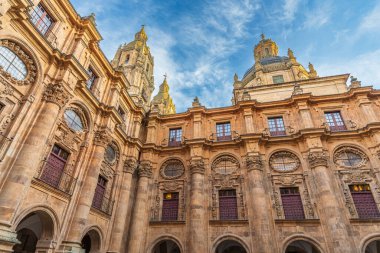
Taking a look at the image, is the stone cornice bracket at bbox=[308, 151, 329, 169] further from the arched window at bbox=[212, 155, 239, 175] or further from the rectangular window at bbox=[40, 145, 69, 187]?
the rectangular window at bbox=[40, 145, 69, 187]

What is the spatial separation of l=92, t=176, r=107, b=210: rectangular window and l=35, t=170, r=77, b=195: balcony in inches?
102

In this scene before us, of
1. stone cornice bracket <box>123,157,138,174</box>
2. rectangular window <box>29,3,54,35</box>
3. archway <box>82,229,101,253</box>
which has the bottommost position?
archway <box>82,229,101,253</box>

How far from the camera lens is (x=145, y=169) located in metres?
20.7

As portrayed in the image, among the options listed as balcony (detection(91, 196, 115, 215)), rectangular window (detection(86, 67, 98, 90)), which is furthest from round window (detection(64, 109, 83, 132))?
balcony (detection(91, 196, 115, 215))

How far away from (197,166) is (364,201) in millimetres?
12271

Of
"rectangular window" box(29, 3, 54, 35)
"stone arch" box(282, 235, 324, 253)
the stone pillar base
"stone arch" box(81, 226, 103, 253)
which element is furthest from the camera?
"stone arch" box(282, 235, 324, 253)

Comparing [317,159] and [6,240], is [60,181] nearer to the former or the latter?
[6,240]

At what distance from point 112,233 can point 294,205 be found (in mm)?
13386

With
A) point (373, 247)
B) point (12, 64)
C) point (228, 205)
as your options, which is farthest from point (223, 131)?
point (12, 64)

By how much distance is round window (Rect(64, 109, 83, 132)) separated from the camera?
1483 cm

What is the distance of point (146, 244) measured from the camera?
18.1m

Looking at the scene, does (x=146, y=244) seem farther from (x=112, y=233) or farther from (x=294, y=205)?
(x=294, y=205)

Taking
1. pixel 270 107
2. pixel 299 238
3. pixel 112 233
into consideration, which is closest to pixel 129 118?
pixel 112 233

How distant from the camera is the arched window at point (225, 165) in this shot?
2025cm
